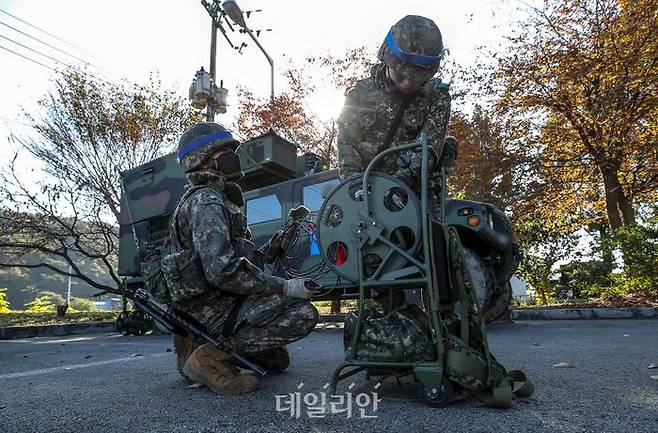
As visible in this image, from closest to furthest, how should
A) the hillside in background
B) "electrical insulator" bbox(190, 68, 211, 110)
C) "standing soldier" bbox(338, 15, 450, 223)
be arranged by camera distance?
"standing soldier" bbox(338, 15, 450, 223), "electrical insulator" bbox(190, 68, 211, 110), the hillside in background

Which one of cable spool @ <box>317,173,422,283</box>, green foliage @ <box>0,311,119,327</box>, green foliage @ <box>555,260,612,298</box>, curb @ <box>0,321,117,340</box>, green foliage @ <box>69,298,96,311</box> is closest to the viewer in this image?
cable spool @ <box>317,173,422,283</box>

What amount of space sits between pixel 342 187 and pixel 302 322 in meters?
0.75

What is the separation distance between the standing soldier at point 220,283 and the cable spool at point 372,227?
0.29 m

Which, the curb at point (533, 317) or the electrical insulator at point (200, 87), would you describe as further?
the electrical insulator at point (200, 87)

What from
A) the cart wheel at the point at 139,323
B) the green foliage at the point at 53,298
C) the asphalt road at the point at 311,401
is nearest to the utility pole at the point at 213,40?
the cart wheel at the point at 139,323

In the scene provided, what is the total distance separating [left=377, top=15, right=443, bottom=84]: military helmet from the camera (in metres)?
2.38

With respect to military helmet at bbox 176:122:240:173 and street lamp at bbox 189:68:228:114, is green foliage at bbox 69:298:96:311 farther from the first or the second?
military helmet at bbox 176:122:240:173

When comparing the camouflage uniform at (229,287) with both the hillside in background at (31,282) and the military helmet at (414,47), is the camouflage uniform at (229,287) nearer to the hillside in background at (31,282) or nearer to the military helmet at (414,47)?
the military helmet at (414,47)

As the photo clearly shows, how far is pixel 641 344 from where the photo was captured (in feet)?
12.7

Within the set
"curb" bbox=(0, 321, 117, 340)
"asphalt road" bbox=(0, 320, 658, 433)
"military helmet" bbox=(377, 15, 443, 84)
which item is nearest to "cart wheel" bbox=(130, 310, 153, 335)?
"curb" bbox=(0, 321, 117, 340)

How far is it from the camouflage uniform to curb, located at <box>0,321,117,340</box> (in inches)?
259

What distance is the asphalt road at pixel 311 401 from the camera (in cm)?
176

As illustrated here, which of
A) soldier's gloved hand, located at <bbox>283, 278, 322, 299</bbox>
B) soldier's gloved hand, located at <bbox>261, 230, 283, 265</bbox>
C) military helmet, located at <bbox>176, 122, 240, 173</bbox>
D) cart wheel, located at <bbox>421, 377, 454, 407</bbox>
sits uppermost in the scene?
military helmet, located at <bbox>176, 122, 240, 173</bbox>

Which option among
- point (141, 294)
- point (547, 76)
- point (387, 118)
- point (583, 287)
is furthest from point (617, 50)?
point (141, 294)
